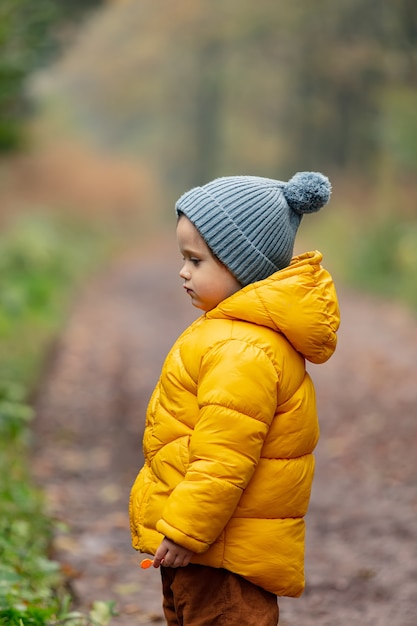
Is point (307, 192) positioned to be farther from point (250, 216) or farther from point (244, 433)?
point (244, 433)

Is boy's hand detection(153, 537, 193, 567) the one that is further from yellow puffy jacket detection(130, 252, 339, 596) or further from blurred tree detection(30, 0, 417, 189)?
blurred tree detection(30, 0, 417, 189)

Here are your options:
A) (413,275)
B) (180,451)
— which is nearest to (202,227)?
(180,451)

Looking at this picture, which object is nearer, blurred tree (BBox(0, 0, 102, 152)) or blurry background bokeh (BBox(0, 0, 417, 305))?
blurred tree (BBox(0, 0, 102, 152))

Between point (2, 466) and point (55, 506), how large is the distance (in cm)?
47

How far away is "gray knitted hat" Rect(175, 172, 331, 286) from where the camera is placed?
9.34 ft

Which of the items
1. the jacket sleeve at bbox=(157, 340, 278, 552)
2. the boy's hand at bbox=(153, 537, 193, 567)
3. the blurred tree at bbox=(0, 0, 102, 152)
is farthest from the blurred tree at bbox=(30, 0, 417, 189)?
the boy's hand at bbox=(153, 537, 193, 567)

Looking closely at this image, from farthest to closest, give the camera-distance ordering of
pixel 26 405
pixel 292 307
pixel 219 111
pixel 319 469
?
pixel 219 111 → pixel 26 405 → pixel 319 469 → pixel 292 307

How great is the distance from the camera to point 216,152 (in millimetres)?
44188

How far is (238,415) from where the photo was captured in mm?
2666

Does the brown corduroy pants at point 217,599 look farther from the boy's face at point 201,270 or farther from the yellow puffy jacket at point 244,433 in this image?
the boy's face at point 201,270

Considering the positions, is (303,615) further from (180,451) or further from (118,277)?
(118,277)

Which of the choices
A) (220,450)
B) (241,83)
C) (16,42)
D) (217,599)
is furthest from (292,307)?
(241,83)

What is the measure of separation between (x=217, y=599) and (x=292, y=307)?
966mm

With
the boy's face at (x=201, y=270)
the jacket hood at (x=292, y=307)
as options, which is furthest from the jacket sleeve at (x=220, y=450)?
the boy's face at (x=201, y=270)
